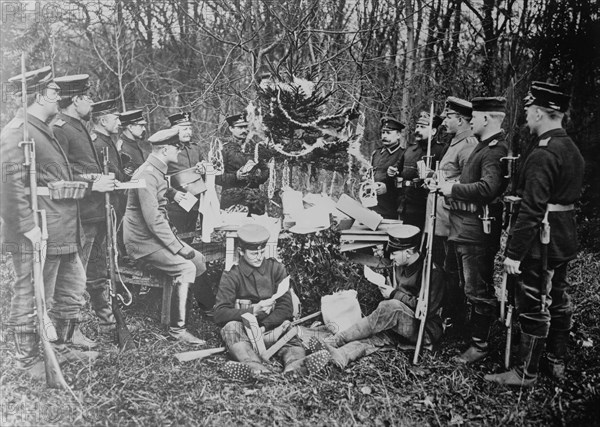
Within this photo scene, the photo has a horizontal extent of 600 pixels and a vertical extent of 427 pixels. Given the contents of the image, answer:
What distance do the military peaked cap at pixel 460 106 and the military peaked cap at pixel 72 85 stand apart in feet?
11.3

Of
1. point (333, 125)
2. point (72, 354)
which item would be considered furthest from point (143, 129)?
point (72, 354)

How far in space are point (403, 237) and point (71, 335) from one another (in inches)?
Result: 129

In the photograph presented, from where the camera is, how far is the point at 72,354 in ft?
14.8

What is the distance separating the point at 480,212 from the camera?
14.8 ft

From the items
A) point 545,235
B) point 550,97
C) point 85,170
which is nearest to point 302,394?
point 545,235

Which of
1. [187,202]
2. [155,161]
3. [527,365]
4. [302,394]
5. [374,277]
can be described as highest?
[155,161]

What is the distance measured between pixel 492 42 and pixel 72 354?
5.05 meters

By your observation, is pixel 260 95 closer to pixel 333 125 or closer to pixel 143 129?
pixel 333 125

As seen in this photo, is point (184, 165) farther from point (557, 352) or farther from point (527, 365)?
point (557, 352)

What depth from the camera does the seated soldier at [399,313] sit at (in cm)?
478

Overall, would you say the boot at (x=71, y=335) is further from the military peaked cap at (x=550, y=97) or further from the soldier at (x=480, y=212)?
the military peaked cap at (x=550, y=97)

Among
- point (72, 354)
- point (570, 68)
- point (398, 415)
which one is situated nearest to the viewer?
point (398, 415)

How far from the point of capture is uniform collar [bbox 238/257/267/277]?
15.6 ft

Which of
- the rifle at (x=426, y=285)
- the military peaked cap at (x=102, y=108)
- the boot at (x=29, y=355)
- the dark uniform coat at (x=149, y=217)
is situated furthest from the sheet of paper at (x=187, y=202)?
the rifle at (x=426, y=285)
